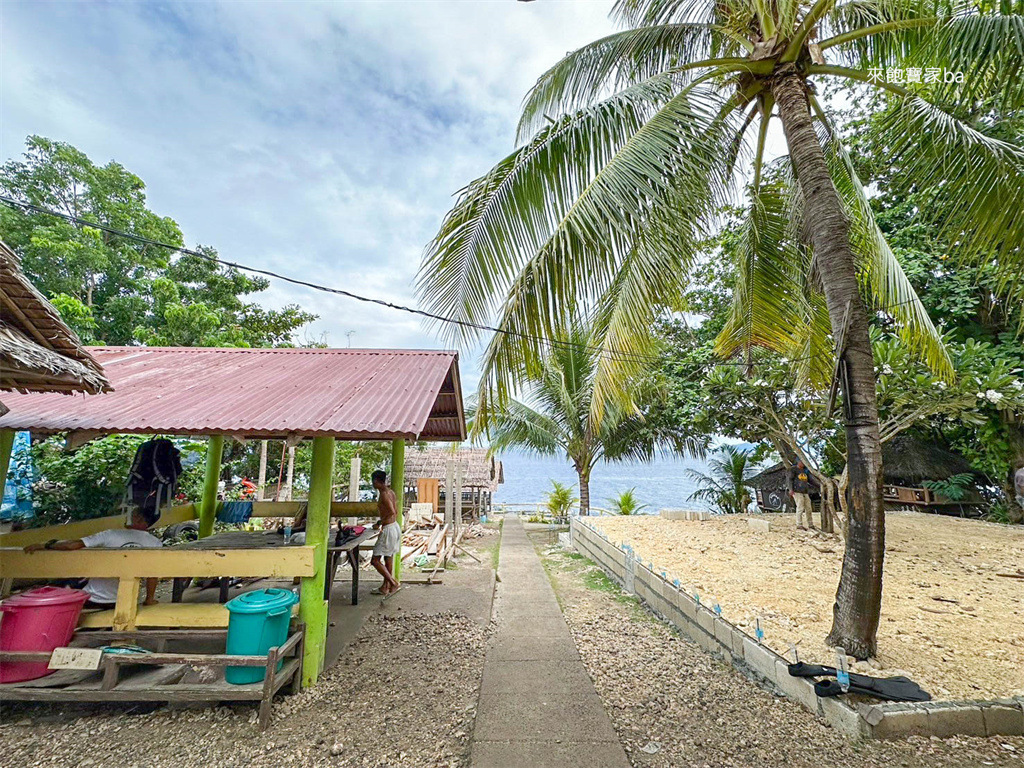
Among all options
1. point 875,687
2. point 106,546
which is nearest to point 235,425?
point 106,546

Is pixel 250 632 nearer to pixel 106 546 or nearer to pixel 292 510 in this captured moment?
pixel 106 546

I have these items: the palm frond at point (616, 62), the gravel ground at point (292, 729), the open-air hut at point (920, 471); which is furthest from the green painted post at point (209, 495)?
the open-air hut at point (920, 471)

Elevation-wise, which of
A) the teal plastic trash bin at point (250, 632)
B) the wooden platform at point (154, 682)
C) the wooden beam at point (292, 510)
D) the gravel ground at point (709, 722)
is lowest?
the gravel ground at point (709, 722)

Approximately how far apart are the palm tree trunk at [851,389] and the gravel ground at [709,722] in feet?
2.99

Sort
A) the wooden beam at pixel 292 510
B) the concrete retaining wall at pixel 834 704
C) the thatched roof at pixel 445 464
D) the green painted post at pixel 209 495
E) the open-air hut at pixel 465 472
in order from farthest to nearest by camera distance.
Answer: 1. the thatched roof at pixel 445 464
2. the open-air hut at pixel 465 472
3. the wooden beam at pixel 292 510
4. the green painted post at pixel 209 495
5. the concrete retaining wall at pixel 834 704

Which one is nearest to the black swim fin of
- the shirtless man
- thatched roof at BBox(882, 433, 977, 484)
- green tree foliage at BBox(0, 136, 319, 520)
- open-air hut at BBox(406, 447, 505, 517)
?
the shirtless man

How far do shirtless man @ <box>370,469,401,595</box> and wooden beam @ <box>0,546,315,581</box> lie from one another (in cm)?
262

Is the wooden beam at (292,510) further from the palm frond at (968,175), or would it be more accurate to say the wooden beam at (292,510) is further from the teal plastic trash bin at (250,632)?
the palm frond at (968,175)

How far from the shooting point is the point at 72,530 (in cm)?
501

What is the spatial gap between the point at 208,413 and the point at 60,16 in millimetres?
4758

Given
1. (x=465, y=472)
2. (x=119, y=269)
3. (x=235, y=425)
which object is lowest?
(x=465, y=472)

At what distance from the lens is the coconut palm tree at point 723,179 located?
12.2 feet

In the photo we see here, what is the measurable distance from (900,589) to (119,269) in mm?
24047

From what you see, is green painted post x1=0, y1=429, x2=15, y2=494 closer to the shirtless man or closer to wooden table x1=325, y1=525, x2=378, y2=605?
wooden table x1=325, y1=525, x2=378, y2=605
